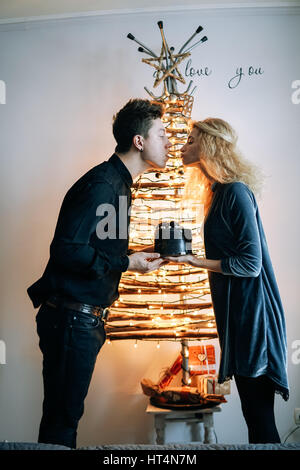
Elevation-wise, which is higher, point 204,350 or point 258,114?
point 258,114

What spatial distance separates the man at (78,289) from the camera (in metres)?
1.17

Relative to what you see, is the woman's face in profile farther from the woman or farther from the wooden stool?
the wooden stool

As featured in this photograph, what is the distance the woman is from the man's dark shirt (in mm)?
219

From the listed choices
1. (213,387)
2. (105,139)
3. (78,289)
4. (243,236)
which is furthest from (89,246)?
(105,139)

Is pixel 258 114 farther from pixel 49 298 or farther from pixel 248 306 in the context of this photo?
pixel 49 298

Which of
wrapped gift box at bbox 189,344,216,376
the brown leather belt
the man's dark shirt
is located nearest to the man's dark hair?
the man's dark shirt

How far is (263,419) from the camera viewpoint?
1.17 m

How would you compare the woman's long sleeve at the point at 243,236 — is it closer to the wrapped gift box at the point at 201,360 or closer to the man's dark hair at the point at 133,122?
the man's dark hair at the point at 133,122

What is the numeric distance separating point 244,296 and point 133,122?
70 centimetres

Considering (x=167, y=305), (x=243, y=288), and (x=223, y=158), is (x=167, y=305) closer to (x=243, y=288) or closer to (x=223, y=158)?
(x=243, y=288)

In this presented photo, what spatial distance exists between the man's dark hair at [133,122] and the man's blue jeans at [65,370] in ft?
2.01

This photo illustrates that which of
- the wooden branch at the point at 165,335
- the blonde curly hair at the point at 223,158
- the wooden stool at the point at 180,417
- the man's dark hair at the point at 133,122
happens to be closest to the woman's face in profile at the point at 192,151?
the blonde curly hair at the point at 223,158
